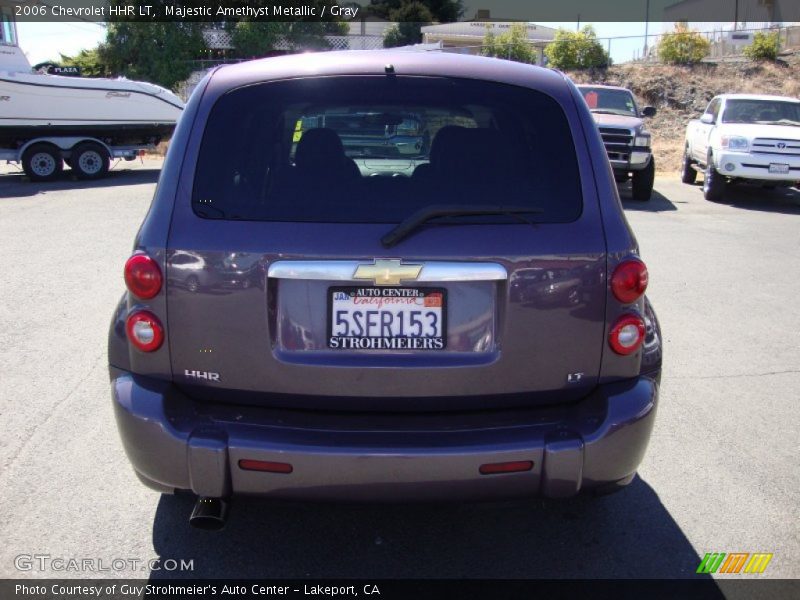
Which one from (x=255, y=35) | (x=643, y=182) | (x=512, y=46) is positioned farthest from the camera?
(x=255, y=35)

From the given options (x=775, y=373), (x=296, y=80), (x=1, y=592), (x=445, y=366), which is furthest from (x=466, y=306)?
(x=775, y=373)

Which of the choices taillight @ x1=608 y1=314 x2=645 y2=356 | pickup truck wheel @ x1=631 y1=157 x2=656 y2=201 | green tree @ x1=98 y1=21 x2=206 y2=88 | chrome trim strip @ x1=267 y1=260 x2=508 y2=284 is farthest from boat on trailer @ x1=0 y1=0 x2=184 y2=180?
green tree @ x1=98 y1=21 x2=206 y2=88

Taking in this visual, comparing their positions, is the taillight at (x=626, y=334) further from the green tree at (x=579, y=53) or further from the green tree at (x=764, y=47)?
the green tree at (x=764, y=47)

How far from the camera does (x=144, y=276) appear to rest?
109 inches

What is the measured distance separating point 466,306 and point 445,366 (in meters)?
0.22

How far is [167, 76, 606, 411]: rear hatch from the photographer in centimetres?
268

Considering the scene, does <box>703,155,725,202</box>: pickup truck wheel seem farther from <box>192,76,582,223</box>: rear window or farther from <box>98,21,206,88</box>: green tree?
<box>98,21,206,88</box>: green tree

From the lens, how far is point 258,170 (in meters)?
2.93

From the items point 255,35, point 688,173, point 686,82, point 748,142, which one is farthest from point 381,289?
point 255,35

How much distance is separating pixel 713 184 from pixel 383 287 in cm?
1284

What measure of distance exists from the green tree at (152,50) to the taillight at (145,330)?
38.2 metres

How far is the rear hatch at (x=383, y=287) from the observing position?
2680 millimetres

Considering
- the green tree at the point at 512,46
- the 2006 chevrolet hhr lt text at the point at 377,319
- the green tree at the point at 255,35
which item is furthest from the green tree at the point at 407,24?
the 2006 chevrolet hhr lt text at the point at 377,319

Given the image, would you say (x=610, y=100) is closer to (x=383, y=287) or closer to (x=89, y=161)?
(x=89, y=161)
